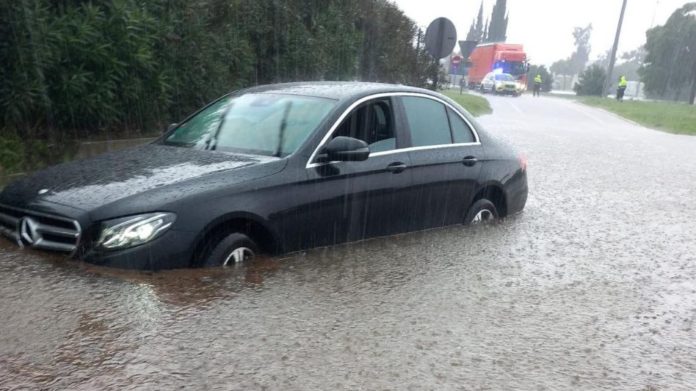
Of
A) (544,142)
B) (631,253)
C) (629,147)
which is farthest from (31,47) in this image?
(629,147)

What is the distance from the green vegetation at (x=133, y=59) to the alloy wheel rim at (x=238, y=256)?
4.38 meters

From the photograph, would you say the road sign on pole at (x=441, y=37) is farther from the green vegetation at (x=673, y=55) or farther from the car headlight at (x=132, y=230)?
the green vegetation at (x=673, y=55)

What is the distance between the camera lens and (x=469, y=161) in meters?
6.51

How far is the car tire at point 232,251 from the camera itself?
14.8 ft

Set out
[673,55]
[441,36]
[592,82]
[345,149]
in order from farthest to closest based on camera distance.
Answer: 1. [592,82]
2. [673,55]
3. [441,36]
4. [345,149]

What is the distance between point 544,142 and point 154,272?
15.3m

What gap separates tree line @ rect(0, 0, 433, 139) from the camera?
302 inches

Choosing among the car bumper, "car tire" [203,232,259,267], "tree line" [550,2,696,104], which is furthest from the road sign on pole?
"tree line" [550,2,696,104]

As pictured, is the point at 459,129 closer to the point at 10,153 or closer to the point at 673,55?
the point at 10,153

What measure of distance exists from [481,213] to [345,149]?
2.21 m

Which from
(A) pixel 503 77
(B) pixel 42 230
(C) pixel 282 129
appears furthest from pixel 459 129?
(A) pixel 503 77

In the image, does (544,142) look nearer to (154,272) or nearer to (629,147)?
(629,147)

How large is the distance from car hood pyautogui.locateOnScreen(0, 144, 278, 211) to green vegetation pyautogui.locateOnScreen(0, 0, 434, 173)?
308 cm

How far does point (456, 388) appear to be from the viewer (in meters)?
3.39
